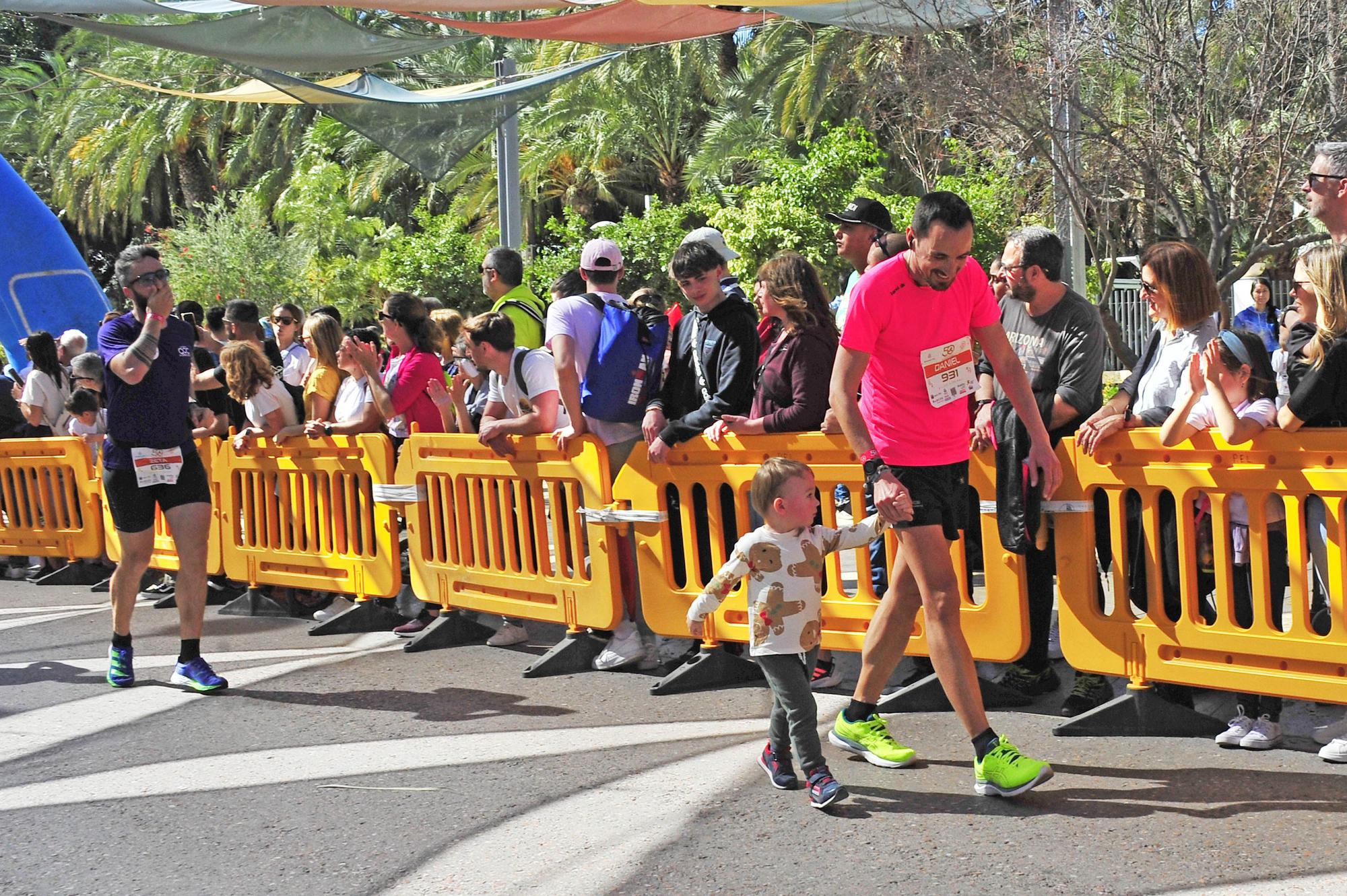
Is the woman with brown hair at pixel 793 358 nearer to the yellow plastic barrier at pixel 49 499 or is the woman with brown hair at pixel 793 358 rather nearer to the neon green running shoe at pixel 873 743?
the neon green running shoe at pixel 873 743

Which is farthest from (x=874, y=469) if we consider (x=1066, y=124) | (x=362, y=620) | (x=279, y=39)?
(x=1066, y=124)

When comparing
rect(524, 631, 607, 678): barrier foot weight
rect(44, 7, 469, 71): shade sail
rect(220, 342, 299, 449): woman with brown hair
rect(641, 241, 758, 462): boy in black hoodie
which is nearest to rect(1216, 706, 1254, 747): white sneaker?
rect(641, 241, 758, 462): boy in black hoodie

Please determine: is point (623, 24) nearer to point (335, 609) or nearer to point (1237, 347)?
point (335, 609)

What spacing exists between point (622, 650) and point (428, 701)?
0.99 meters

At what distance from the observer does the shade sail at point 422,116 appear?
977 cm

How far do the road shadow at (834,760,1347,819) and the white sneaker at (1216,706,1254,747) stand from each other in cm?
29

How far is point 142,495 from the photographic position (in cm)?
681

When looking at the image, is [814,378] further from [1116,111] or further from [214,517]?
[1116,111]

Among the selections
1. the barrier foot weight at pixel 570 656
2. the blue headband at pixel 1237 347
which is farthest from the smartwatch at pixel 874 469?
the barrier foot weight at pixel 570 656

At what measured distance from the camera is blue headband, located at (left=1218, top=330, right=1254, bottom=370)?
498 centimetres

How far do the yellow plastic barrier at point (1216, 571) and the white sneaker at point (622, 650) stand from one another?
218cm

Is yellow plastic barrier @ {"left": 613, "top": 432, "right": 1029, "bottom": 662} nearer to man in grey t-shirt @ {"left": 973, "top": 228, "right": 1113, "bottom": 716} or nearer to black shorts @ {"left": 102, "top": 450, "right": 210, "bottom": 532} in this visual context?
man in grey t-shirt @ {"left": 973, "top": 228, "right": 1113, "bottom": 716}

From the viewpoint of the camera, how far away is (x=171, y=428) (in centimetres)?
683

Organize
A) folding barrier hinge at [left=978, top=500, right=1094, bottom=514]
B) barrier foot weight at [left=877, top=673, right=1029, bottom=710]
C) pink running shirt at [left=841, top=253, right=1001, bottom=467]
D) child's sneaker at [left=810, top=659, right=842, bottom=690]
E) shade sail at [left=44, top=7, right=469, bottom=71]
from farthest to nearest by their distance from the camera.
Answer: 1. shade sail at [left=44, top=7, right=469, bottom=71]
2. child's sneaker at [left=810, top=659, right=842, bottom=690]
3. barrier foot weight at [left=877, top=673, right=1029, bottom=710]
4. folding barrier hinge at [left=978, top=500, right=1094, bottom=514]
5. pink running shirt at [left=841, top=253, right=1001, bottom=467]
